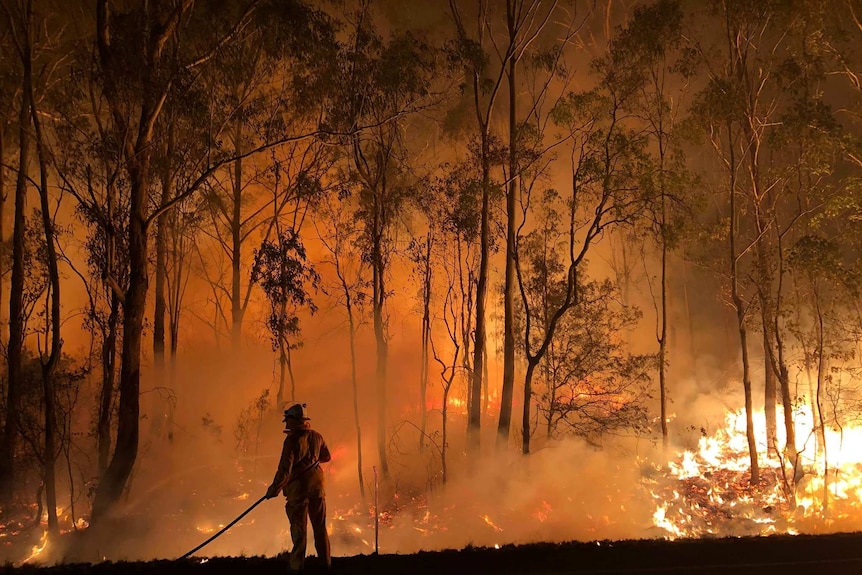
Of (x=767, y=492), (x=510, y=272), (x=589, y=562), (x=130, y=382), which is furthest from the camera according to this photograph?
(x=767, y=492)

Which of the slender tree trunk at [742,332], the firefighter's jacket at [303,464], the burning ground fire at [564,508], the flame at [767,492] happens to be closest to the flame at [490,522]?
the burning ground fire at [564,508]

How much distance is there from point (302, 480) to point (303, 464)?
→ 0.57 ft

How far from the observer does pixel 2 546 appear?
1085cm

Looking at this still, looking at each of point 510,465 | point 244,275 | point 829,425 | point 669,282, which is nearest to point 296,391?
point 244,275

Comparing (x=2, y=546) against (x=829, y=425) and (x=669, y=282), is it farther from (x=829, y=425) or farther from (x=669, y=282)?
(x=669, y=282)

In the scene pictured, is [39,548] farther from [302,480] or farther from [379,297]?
[379,297]

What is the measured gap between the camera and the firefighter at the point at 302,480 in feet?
19.4

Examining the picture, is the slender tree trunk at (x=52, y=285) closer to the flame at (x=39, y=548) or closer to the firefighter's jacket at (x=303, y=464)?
the flame at (x=39, y=548)

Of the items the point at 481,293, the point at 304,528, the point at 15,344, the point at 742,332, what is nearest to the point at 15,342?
the point at 15,344

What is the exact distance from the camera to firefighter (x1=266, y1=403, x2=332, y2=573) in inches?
232

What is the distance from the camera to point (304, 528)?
598 centimetres

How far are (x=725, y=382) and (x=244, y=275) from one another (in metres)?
22.2

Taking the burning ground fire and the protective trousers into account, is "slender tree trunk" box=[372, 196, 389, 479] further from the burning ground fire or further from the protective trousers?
the protective trousers

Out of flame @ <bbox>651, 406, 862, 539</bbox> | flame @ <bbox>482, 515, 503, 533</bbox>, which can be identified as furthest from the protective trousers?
flame @ <bbox>651, 406, 862, 539</bbox>
